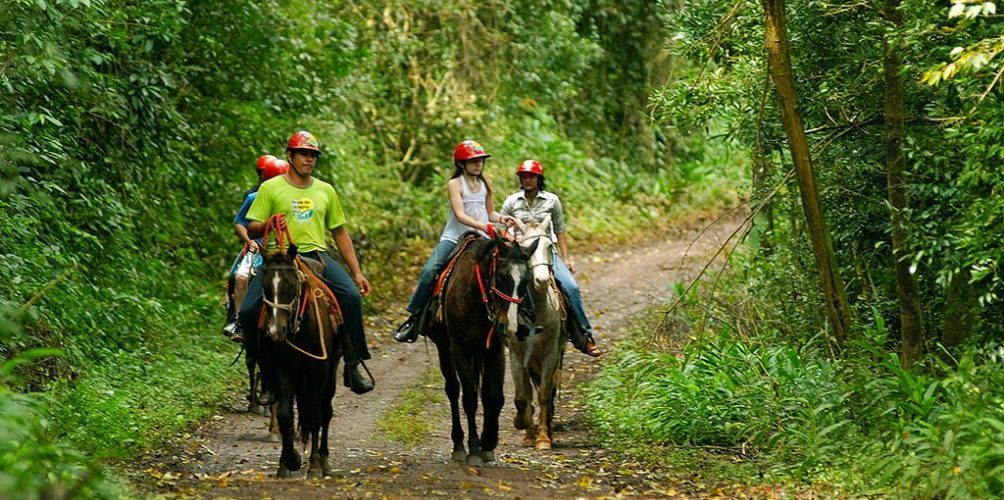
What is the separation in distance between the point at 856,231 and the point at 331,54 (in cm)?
999

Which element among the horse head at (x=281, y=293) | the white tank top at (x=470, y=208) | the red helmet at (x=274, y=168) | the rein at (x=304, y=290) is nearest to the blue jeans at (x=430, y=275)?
the white tank top at (x=470, y=208)

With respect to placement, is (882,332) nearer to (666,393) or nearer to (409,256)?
(666,393)

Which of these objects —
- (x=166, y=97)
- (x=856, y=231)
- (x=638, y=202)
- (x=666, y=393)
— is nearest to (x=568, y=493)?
(x=666, y=393)

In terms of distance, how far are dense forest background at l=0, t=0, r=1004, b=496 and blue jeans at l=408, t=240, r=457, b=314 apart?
7.58ft

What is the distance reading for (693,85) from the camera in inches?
520

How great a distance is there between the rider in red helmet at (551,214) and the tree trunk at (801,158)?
2631 mm

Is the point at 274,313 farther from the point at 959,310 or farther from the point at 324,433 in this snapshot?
the point at 959,310

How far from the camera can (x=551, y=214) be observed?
12.7m

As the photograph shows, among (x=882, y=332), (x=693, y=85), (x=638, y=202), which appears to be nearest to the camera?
(x=882, y=332)

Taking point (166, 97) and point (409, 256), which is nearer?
point (166, 97)

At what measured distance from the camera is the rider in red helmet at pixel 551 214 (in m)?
12.5

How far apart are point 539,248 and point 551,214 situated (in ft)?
4.71

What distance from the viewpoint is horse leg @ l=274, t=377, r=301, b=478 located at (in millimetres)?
9625

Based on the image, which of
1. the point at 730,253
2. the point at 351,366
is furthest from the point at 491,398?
the point at 730,253
